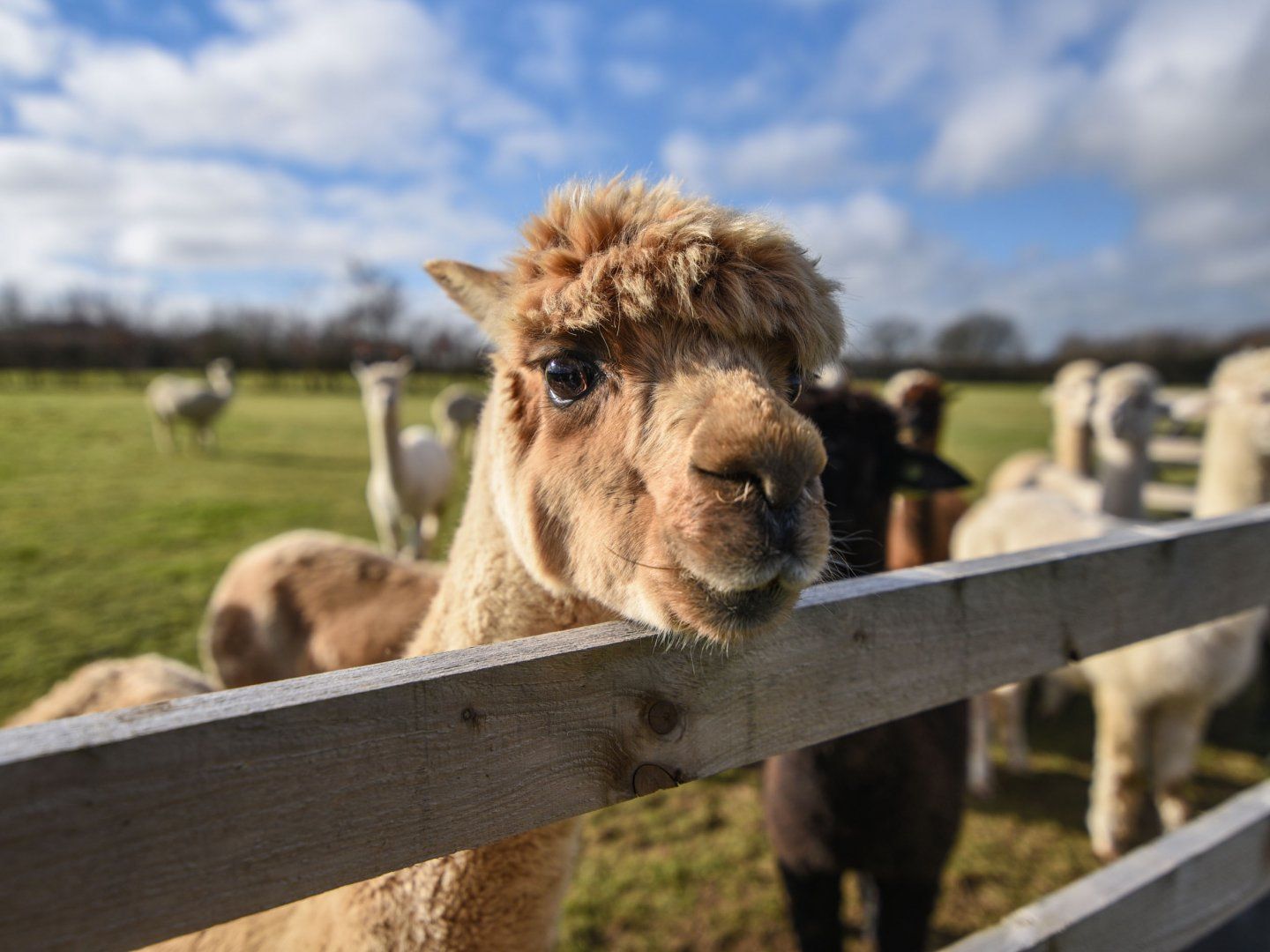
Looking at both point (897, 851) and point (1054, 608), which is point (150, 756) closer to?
point (1054, 608)

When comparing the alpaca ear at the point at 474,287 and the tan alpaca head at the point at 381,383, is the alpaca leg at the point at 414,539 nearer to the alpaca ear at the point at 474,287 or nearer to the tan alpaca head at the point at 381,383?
the tan alpaca head at the point at 381,383

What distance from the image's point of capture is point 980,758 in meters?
5.10

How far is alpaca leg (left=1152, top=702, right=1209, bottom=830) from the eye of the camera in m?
4.05

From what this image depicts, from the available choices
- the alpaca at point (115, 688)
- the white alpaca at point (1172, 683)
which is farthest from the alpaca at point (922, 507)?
the alpaca at point (115, 688)

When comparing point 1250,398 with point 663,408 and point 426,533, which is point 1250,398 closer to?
point 663,408

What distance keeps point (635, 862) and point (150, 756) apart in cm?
411

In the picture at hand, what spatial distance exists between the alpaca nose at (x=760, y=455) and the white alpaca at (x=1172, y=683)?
3353 millimetres

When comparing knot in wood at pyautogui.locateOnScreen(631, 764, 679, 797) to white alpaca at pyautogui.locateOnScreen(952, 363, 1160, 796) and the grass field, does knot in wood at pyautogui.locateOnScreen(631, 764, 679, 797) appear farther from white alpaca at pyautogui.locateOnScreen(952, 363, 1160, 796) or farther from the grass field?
white alpaca at pyautogui.locateOnScreen(952, 363, 1160, 796)

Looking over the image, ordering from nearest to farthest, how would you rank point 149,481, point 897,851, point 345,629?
point 897,851 < point 345,629 < point 149,481

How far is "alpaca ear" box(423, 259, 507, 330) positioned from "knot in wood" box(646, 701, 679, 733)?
116 centimetres

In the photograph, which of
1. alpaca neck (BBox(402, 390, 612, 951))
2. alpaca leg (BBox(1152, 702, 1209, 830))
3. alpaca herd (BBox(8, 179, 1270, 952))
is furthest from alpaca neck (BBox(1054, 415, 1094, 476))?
alpaca neck (BBox(402, 390, 612, 951))

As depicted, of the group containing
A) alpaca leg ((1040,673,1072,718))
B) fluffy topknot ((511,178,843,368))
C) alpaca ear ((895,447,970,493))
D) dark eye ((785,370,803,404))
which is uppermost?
fluffy topknot ((511,178,843,368))

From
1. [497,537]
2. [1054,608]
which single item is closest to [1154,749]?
[1054,608]

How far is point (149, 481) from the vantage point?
55.3 ft
